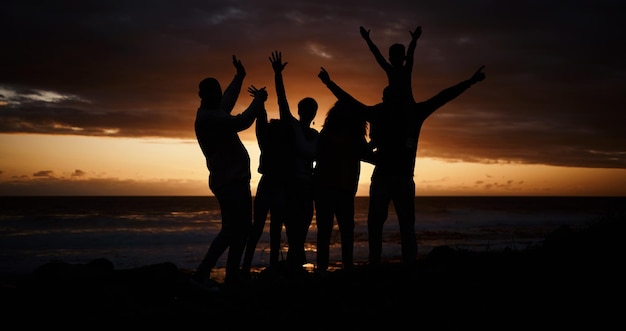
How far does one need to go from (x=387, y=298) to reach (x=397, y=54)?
8.81 feet

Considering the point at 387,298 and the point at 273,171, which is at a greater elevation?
the point at 273,171

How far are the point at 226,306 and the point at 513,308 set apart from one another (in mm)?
2613

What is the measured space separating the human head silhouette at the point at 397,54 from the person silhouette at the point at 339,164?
698 millimetres

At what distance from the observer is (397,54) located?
5.87 meters

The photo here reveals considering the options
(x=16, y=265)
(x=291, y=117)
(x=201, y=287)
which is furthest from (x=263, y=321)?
(x=16, y=265)

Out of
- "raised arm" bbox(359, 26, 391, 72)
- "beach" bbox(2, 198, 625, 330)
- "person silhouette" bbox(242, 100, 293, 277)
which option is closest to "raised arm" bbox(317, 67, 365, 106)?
"raised arm" bbox(359, 26, 391, 72)

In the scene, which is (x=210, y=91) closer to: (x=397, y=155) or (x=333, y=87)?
(x=333, y=87)

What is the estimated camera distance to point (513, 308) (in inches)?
170

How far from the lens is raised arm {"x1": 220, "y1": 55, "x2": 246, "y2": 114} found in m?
6.01

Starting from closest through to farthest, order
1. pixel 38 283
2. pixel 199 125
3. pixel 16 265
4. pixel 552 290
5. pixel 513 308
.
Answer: pixel 513 308 < pixel 552 290 < pixel 199 125 < pixel 38 283 < pixel 16 265

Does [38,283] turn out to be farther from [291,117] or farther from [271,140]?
[291,117]

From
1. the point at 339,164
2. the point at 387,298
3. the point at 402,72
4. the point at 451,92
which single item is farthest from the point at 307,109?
the point at 387,298

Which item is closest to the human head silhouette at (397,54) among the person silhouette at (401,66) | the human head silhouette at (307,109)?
the person silhouette at (401,66)

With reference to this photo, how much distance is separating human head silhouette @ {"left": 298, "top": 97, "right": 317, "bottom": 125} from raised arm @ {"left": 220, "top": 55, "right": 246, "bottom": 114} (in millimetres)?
864
